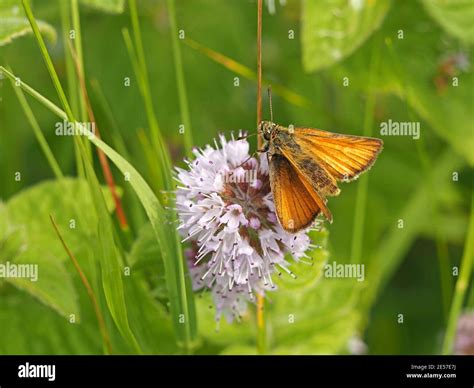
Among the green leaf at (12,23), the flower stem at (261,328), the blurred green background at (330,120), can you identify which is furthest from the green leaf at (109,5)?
the flower stem at (261,328)

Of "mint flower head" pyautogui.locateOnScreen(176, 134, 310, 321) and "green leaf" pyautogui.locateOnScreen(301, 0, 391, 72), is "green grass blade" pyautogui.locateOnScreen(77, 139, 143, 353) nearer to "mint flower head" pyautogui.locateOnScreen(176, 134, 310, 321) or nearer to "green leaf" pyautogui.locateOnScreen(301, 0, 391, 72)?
"mint flower head" pyautogui.locateOnScreen(176, 134, 310, 321)

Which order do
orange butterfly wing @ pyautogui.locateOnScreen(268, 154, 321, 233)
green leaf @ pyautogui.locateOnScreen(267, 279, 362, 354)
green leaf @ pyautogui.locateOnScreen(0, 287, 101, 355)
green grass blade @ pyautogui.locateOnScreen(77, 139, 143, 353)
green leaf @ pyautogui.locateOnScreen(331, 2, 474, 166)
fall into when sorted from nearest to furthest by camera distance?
1. orange butterfly wing @ pyautogui.locateOnScreen(268, 154, 321, 233)
2. green grass blade @ pyautogui.locateOnScreen(77, 139, 143, 353)
3. green leaf @ pyautogui.locateOnScreen(0, 287, 101, 355)
4. green leaf @ pyautogui.locateOnScreen(267, 279, 362, 354)
5. green leaf @ pyautogui.locateOnScreen(331, 2, 474, 166)

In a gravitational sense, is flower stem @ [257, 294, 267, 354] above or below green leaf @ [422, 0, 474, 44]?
below

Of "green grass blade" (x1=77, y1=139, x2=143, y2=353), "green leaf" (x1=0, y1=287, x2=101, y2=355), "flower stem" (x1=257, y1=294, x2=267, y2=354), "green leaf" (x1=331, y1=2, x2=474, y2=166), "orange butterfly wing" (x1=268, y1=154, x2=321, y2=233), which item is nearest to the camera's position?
"orange butterfly wing" (x1=268, y1=154, x2=321, y2=233)

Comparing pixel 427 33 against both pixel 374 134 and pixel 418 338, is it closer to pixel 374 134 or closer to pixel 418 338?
pixel 374 134

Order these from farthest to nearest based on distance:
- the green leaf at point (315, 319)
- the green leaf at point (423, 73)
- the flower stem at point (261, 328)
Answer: the green leaf at point (423, 73), the green leaf at point (315, 319), the flower stem at point (261, 328)

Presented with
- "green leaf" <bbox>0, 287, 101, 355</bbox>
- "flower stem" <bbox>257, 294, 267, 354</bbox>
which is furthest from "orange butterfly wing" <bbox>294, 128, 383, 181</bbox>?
"green leaf" <bbox>0, 287, 101, 355</bbox>

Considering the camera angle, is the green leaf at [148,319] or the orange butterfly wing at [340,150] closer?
the orange butterfly wing at [340,150]

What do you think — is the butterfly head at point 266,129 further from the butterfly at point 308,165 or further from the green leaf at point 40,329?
the green leaf at point 40,329
